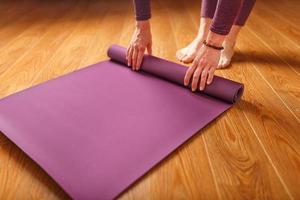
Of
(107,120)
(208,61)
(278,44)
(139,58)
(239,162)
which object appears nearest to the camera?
(239,162)

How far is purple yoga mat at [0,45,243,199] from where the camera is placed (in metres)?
0.79

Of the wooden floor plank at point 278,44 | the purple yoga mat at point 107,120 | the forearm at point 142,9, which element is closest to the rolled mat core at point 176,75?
the purple yoga mat at point 107,120

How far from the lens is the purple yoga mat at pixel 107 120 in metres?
0.79

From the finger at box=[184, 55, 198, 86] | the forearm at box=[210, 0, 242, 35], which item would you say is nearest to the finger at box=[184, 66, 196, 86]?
the finger at box=[184, 55, 198, 86]

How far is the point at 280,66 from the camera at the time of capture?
1.51 metres

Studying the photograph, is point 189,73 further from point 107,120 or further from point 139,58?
point 107,120

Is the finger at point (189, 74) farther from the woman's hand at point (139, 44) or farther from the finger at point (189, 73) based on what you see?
the woman's hand at point (139, 44)

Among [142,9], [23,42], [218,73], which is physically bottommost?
[23,42]

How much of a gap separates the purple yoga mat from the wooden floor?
0.04 m

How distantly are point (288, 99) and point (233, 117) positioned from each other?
299 millimetres

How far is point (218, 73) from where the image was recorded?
145 centimetres

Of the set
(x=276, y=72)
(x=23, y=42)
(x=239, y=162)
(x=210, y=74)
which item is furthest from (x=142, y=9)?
(x=23, y=42)

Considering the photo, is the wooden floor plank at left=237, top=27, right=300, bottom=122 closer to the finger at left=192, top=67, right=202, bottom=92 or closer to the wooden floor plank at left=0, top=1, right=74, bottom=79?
the finger at left=192, top=67, right=202, bottom=92

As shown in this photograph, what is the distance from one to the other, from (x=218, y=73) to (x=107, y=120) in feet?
2.30
